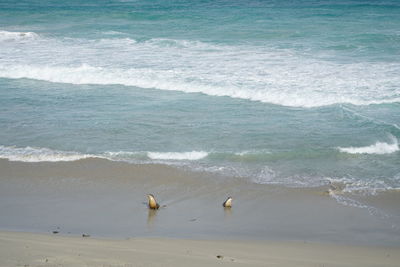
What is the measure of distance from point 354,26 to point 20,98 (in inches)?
755

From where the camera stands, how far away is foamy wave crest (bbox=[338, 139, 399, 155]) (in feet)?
46.4

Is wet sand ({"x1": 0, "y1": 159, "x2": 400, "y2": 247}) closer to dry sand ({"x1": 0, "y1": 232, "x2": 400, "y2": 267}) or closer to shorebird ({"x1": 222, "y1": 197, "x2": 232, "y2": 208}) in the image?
shorebird ({"x1": 222, "y1": 197, "x2": 232, "y2": 208})

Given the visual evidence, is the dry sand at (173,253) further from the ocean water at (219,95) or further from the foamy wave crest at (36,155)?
the foamy wave crest at (36,155)

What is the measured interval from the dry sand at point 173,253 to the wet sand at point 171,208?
1.39 ft

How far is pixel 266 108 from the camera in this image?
17.8 m

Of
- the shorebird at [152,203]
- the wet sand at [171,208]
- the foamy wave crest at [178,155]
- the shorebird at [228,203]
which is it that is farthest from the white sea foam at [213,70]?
the shorebird at [152,203]

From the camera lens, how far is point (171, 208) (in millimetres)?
11352

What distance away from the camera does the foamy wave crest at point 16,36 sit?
30.3 metres

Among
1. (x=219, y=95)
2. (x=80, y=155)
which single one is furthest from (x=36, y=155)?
(x=219, y=95)

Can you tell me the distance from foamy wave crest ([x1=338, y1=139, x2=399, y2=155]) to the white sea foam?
3705mm

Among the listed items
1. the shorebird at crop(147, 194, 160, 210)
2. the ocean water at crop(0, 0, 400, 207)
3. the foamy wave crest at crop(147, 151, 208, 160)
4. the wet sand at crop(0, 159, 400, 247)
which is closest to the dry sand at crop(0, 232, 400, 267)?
the wet sand at crop(0, 159, 400, 247)

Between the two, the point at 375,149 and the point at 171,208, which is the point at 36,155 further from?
the point at 375,149

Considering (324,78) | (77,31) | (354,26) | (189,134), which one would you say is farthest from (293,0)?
(189,134)

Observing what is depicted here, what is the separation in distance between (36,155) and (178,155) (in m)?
3.52
